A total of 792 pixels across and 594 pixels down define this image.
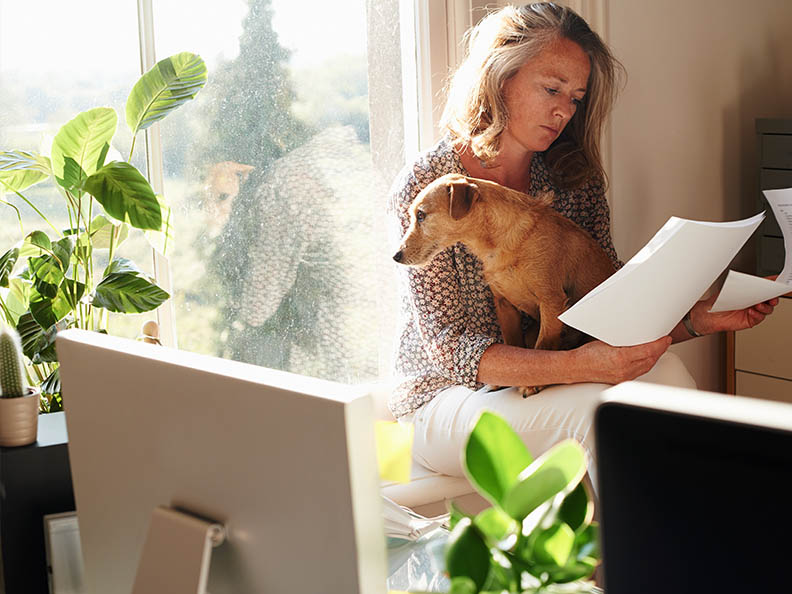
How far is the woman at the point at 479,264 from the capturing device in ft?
5.99

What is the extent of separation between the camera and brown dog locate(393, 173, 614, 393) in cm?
179

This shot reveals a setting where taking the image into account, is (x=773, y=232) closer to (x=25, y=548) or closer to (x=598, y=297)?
(x=598, y=297)

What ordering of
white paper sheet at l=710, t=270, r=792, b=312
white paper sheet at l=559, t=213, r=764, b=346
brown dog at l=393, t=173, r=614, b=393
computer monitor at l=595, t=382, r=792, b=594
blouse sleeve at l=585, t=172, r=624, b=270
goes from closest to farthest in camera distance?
computer monitor at l=595, t=382, r=792, b=594, white paper sheet at l=559, t=213, r=764, b=346, white paper sheet at l=710, t=270, r=792, b=312, brown dog at l=393, t=173, r=614, b=393, blouse sleeve at l=585, t=172, r=624, b=270

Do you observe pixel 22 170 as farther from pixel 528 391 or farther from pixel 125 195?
pixel 528 391

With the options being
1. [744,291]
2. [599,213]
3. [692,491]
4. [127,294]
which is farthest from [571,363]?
[692,491]

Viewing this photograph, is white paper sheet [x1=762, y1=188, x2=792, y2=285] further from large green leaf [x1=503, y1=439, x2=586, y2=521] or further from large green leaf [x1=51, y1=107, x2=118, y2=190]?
large green leaf [x1=503, y1=439, x2=586, y2=521]

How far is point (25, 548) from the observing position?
1.32 meters

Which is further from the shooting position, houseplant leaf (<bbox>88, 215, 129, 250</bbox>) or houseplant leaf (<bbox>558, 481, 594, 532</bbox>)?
houseplant leaf (<bbox>88, 215, 129, 250</bbox>)

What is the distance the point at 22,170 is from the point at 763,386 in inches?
81.5

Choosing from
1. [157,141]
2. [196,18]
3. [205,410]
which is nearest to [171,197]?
[157,141]

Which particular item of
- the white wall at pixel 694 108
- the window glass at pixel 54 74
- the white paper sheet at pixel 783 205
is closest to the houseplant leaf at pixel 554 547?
the white paper sheet at pixel 783 205

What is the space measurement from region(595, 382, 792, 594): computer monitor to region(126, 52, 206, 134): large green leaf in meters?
1.57

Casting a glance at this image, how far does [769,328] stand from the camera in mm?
2660

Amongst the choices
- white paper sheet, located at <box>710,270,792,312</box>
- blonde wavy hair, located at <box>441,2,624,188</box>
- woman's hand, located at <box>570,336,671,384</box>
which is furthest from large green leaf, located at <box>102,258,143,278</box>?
white paper sheet, located at <box>710,270,792,312</box>
